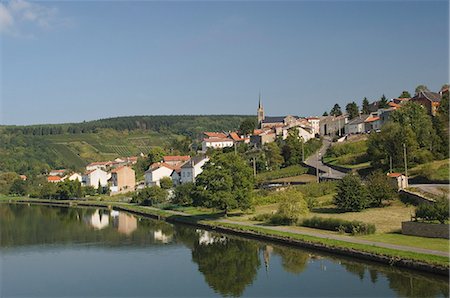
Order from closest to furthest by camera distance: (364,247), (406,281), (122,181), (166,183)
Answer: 1. (406,281)
2. (364,247)
3. (166,183)
4. (122,181)

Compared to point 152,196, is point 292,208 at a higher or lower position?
lower

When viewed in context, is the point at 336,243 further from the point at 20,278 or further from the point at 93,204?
the point at 93,204

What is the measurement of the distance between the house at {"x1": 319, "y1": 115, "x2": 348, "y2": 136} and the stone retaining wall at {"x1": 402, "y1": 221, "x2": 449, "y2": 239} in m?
62.0

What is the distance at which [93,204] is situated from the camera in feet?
254

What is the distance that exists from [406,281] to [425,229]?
266 inches

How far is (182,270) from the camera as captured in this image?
30062mm

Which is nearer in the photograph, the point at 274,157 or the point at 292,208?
the point at 292,208

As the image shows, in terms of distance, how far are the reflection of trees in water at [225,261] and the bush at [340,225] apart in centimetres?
454

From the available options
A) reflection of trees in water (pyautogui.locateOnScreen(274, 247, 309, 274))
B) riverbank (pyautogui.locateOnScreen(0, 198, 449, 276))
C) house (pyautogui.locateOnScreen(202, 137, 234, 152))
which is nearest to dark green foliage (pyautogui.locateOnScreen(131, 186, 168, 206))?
riverbank (pyautogui.locateOnScreen(0, 198, 449, 276))

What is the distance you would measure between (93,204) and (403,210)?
48.6 meters

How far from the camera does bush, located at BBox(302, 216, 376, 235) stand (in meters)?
33.2

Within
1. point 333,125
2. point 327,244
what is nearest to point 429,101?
point 333,125

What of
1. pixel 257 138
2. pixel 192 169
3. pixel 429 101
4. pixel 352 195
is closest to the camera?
pixel 352 195

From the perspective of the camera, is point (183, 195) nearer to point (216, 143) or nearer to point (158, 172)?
point (158, 172)
